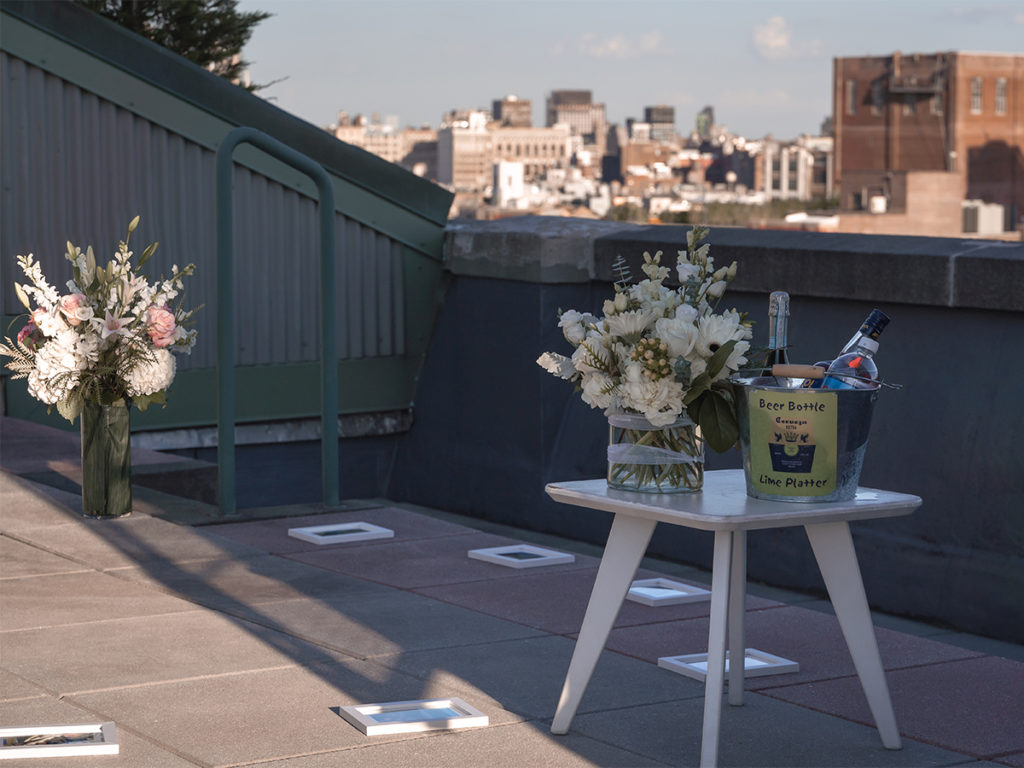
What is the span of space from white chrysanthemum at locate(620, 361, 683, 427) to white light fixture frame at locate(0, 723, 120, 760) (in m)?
1.80

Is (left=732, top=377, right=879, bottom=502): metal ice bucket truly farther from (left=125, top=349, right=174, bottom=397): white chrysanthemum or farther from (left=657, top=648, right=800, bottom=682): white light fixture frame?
(left=125, top=349, right=174, bottom=397): white chrysanthemum

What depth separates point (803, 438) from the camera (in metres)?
4.19

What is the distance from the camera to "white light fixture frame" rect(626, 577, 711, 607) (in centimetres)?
647

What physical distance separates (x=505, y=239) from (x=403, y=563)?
3.51 metres

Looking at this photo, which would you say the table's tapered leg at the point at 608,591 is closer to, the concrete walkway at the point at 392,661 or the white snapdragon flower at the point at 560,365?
the concrete walkway at the point at 392,661

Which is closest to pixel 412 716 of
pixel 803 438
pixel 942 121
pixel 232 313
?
pixel 803 438

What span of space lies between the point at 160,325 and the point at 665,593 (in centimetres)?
293

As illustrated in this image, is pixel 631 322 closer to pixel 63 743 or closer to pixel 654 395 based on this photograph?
pixel 654 395

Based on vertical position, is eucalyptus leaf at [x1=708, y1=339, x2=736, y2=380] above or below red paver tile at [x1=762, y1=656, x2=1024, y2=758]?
above

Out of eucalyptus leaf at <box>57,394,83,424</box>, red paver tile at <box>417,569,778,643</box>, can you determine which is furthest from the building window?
eucalyptus leaf at <box>57,394,83,424</box>

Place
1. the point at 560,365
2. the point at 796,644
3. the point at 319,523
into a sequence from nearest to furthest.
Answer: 1. the point at 560,365
2. the point at 796,644
3. the point at 319,523

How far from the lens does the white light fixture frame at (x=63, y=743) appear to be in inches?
172

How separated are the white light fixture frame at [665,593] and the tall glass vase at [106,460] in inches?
113

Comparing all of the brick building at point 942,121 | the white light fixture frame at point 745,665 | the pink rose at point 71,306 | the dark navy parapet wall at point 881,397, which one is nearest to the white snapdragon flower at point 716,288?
the white light fixture frame at point 745,665
